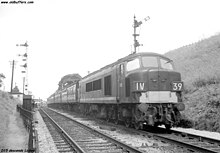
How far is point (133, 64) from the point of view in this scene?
11.7 meters

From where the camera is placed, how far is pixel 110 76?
548 inches

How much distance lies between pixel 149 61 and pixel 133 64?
0.75 metres

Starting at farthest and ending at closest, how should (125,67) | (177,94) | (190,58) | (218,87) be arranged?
1. (190,58)
2. (218,87)
3. (125,67)
4. (177,94)

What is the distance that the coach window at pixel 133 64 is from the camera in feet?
38.0

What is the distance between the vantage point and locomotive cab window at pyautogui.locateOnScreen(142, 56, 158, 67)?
11.6 m

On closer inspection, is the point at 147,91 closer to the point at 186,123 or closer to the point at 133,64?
the point at 133,64

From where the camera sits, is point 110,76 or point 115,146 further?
point 110,76

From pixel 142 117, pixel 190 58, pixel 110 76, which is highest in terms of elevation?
pixel 190 58

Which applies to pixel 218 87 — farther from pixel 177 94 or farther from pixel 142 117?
pixel 142 117

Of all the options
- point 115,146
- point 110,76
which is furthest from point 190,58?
point 115,146

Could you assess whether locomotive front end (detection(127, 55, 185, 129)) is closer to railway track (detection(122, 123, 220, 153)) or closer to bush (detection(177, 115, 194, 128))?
railway track (detection(122, 123, 220, 153))

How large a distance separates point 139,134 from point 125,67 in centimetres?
321

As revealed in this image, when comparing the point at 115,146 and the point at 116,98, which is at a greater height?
the point at 116,98

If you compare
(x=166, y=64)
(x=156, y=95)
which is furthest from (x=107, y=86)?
(x=156, y=95)
